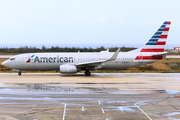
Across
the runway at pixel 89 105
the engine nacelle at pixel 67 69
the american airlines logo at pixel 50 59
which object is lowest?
the runway at pixel 89 105

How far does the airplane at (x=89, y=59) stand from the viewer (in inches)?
1236

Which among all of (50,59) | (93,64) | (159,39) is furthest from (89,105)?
(159,39)

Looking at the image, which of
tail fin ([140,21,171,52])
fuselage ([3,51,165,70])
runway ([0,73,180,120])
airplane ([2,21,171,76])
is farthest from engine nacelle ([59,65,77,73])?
runway ([0,73,180,120])

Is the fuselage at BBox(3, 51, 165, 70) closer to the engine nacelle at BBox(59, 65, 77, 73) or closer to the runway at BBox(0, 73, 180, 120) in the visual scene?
the engine nacelle at BBox(59, 65, 77, 73)

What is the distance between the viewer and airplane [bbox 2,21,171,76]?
3141 cm

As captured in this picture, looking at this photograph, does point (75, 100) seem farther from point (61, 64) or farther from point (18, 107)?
point (61, 64)

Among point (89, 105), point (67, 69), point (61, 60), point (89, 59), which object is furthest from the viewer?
point (89, 59)

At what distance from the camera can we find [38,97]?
16.5 metres

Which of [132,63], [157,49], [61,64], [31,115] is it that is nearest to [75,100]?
[31,115]

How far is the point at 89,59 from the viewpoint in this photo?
32.3 metres

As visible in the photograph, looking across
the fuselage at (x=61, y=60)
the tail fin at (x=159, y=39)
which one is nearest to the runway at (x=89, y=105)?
the fuselage at (x=61, y=60)

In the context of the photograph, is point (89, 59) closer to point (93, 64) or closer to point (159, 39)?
point (93, 64)

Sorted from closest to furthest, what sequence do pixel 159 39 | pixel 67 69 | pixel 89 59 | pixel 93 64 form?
pixel 67 69, pixel 93 64, pixel 89 59, pixel 159 39

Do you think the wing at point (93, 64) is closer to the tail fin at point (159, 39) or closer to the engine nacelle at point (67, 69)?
the engine nacelle at point (67, 69)
